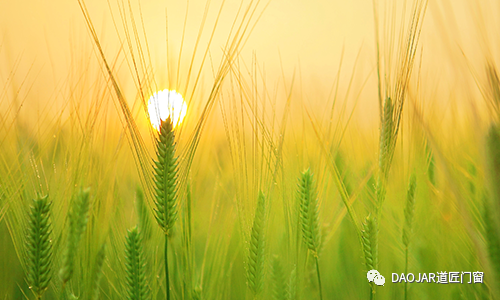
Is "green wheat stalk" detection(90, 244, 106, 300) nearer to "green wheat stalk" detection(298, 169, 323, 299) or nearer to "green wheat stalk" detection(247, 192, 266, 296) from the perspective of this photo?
"green wheat stalk" detection(247, 192, 266, 296)

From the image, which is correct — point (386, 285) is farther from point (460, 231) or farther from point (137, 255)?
point (137, 255)

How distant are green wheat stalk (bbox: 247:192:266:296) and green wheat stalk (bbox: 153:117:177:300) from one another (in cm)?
22

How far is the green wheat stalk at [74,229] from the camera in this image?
25.5 inches

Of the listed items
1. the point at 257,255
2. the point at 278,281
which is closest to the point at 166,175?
the point at 257,255

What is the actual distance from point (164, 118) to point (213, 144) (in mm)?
434

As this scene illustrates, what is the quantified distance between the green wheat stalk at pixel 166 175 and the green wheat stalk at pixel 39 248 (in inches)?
11.2

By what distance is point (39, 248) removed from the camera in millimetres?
688

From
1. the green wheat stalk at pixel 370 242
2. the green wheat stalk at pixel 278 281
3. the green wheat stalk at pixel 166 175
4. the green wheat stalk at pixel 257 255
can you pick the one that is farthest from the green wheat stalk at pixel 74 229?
the green wheat stalk at pixel 370 242

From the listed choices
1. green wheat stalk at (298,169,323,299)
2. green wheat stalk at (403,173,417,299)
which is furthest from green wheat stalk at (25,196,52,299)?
green wheat stalk at (403,173,417,299)

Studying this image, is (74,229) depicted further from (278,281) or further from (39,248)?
(278,281)

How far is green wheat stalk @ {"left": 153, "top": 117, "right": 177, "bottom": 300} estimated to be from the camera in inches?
26.8

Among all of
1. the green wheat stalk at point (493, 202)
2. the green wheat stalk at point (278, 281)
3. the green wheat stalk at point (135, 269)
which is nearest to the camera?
the green wheat stalk at point (493, 202)

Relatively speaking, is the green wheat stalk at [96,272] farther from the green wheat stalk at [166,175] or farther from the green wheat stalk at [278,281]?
the green wheat stalk at [278,281]

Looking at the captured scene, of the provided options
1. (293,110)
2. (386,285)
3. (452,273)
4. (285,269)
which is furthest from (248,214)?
(452,273)
